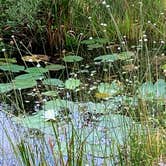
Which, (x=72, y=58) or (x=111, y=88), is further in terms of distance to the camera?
(x=72, y=58)

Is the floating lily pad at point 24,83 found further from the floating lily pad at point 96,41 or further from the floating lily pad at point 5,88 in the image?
the floating lily pad at point 96,41

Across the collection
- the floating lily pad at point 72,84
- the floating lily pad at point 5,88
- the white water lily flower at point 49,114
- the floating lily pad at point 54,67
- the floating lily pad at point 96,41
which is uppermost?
the white water lily flower at point 49,114

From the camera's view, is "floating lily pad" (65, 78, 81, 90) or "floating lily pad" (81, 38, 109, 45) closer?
"floating lily pad" (65, 78, 81, 90)

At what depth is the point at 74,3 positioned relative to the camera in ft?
19.7

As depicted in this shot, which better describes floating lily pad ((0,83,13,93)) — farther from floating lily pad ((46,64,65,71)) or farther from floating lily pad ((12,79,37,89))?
floating lily pad ((46,64,65,71))

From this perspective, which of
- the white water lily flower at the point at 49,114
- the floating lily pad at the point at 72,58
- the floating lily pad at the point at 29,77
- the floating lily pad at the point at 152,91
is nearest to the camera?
the white water lily flower at the point at 49,114

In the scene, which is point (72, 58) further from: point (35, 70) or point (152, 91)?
point (152, 91)

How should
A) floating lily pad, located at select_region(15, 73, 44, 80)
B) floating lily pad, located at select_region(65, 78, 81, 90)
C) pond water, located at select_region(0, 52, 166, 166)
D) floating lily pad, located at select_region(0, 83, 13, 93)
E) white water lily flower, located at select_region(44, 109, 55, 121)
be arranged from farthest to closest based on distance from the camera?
floating lily pad, located at select_region(15, 73, 44, 80)
floating lily pad, located at select_region(0, 83, 13, 93)
floating lily pad, located at select_region(65, 78, 81, 90)
white water lily flower, located at select_region(44, 109, 55, 121)
pond water, located at select_region(0, 52, 166, 166)

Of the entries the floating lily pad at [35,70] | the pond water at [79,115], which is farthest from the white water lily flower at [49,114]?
the floating lily pad at [35,70]

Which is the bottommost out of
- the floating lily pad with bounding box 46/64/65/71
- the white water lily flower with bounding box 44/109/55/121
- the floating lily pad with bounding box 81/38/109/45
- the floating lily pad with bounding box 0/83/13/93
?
the floating lily pad with bounding box 46/64/65/71

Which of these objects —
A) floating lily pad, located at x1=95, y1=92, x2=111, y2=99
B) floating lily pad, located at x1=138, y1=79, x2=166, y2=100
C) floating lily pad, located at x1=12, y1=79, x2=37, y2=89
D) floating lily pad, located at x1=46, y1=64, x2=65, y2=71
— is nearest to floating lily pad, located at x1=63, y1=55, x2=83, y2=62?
floating lily pad, located at x1=46, y1=64, x2=65, y2=71

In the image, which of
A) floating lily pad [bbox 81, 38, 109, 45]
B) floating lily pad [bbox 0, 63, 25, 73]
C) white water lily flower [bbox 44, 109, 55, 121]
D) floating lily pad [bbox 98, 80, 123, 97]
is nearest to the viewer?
white water lily flower [bbox 44, 109, 55, 121]

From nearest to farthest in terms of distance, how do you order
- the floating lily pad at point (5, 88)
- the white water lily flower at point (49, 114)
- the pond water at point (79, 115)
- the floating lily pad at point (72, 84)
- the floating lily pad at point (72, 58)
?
the pond water at point (79, 115)
the white water lily flower at point (49, 114)
the floating lily pad at point (72, 84)
the floating lily pad at point (5, 88)
the floating lily pad at point (72, 58)

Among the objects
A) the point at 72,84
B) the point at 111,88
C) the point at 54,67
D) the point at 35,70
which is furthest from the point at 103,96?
the point at 54,67
